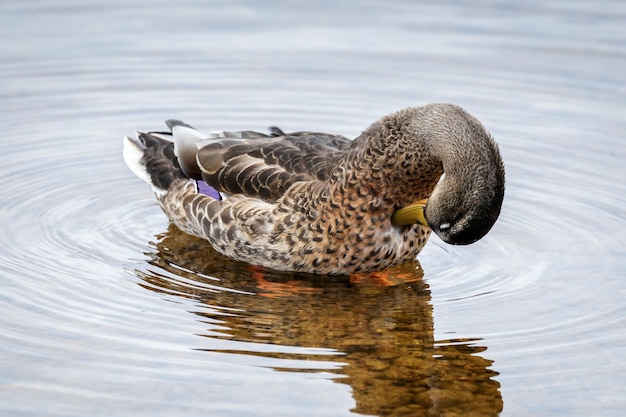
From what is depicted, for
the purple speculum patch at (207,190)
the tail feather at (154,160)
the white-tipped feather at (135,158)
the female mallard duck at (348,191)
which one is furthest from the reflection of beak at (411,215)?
the white-tipped feather at (135,158)

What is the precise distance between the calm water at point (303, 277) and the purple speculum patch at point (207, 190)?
1.61ft

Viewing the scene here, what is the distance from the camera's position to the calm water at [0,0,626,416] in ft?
24.3

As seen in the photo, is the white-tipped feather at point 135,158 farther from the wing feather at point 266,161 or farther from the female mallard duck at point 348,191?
the wing feather at point 266,161

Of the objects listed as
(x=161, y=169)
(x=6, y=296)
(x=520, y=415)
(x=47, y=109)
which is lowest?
(x=520, y=415)

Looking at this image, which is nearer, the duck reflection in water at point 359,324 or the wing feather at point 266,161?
the duck reflection in water at point 359,324

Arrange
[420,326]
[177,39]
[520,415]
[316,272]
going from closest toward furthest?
1. [520,415]
2. [420,326]
3. [316,272]
4. [177,39]

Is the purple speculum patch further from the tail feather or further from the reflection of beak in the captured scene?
the reflection of beak

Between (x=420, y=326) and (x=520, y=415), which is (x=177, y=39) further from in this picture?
(x=520, y=415)

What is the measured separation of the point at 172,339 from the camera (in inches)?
311

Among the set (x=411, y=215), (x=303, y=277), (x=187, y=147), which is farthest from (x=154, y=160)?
(x=411, y=215)

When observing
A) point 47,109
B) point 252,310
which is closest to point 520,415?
point 252,310

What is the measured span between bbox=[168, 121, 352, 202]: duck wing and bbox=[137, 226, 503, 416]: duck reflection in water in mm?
647

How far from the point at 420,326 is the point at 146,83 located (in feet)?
18.6

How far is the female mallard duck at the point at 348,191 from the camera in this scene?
8133 mm
